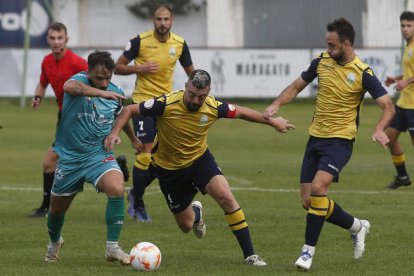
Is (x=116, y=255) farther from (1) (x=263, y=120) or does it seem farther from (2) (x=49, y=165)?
(2) (x=49, y=165)

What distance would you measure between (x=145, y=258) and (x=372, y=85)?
278 centimetres

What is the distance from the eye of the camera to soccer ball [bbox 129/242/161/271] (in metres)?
9.64

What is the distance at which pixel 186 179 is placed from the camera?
10562mm

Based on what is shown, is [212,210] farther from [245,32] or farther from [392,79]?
[245,32]

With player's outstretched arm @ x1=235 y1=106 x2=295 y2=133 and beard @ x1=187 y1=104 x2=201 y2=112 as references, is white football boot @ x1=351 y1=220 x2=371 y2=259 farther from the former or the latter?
beard @ x1=187 y1=104 x2=201 y2=112

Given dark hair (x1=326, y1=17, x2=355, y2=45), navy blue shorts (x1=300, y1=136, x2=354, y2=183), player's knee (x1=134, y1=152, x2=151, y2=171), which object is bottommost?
player's knee (x1=134, y1=152, x2=151, y2=171)

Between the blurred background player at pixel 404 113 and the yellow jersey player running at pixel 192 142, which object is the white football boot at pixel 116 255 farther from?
the blurred background player at pixel 404 113

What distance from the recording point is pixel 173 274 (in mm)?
9500

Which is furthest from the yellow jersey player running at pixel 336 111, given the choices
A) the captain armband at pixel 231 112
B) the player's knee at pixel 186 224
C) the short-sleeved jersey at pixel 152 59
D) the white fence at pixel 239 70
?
the white fence at pixel 239 70

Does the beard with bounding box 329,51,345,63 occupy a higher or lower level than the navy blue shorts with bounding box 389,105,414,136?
higher

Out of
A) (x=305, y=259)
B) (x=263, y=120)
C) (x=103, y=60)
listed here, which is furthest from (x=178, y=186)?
(x=305, y=259)

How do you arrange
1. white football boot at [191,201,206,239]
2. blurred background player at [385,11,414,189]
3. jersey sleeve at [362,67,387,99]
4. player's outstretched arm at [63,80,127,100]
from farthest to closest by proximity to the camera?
blurred background player at [385,11,414,189] → white football boot at [191,201,206,239] → jersey sleeve at [362,67,387,99] → player's outstretched arm at [63,80,127,100]

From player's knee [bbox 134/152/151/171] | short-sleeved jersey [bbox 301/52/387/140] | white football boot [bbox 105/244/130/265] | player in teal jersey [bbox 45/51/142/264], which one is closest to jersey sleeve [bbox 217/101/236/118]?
player in teal jersey [bbox 45/51/142/264]

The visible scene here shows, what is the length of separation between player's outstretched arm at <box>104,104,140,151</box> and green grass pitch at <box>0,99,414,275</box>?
113 centimetres
